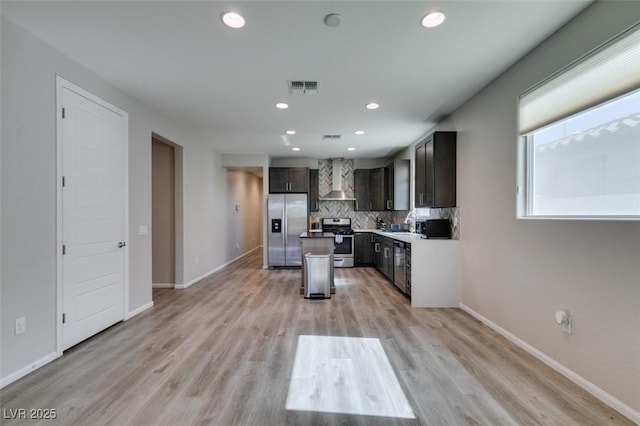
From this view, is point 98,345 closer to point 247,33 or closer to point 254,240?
point 247,33

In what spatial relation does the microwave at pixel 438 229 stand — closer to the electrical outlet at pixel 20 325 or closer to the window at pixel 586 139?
the window at pixel 586 139

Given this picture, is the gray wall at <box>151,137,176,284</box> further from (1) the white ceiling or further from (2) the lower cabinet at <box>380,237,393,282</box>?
(2) the lower cabinet at <box>380,237,393,282</box>

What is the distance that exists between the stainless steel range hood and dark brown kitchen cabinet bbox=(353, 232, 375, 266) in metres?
0.97

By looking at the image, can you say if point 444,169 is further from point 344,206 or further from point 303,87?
point 344,206

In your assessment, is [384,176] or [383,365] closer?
[383,365]

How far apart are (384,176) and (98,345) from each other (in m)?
5.86

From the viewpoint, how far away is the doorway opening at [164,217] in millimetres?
4875

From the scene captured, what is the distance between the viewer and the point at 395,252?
15.8 ft

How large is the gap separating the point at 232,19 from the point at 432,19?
1457mm

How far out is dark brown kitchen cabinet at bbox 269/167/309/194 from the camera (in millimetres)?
6766

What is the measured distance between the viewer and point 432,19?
2.06 meters

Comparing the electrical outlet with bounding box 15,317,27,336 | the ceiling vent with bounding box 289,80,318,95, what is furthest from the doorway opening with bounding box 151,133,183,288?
the ceiling vent with bounding box 289,80,318,95

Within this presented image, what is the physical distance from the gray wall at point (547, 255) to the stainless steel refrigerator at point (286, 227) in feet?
12.1

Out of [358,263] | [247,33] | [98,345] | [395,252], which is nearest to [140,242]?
[98,345]
